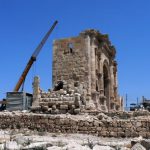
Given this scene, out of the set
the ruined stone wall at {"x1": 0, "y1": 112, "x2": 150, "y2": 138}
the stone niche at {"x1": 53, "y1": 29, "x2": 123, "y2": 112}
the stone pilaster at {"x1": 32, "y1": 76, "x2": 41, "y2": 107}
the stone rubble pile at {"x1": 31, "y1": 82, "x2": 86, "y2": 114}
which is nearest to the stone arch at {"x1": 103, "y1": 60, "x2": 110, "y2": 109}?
the stone niche at {"x1": 53, "y1": 29, "x2": 123, "y2": 112}

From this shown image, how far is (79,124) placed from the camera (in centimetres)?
1172

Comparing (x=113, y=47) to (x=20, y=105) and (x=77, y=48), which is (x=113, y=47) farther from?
(x=20, y=105)

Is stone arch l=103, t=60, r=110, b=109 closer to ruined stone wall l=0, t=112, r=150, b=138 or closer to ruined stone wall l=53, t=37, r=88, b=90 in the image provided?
ruined stone wall l=53, t=37, r=88, b=90

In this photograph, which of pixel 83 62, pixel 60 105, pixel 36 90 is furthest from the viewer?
pixel 83 62

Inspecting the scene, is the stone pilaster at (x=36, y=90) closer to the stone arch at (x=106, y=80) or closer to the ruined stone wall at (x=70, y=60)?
the ruined stone wall at (x=70, y=60)

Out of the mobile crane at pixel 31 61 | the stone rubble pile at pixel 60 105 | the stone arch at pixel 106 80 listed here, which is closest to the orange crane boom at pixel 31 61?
the mobile crane at pixel 31 61

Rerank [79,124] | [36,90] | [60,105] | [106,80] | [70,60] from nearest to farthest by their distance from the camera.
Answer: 1. [79,124]
2. [60,105]
3. [36,90]
4. [70,60]
5. [106,80]

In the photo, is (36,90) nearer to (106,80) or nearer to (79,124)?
(79,124)

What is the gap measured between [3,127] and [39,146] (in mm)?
6283

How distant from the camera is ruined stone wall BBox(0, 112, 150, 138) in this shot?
10.9 meters

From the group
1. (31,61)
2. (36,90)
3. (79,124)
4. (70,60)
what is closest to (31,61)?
(31,61)

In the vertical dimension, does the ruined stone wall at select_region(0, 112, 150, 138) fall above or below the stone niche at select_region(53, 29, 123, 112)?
below

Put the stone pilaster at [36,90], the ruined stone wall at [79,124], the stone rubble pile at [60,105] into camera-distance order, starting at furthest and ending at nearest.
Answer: the stone pilaster at [36,90], the stone rubble pile at [60,105], the ruined stone wall at [79,124]

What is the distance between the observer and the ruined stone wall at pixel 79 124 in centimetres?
1095
